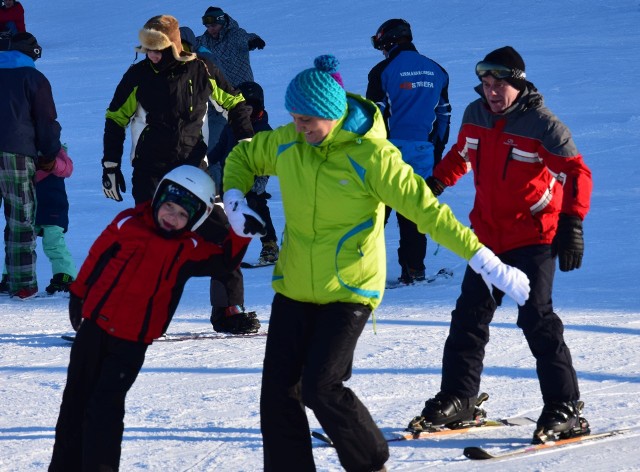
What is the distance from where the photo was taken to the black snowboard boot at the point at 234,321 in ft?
Result: 24.1

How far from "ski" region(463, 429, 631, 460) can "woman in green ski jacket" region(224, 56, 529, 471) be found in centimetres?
→ 62

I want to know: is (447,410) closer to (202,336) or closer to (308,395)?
(308,395)

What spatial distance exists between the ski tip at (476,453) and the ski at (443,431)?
0.29 metres

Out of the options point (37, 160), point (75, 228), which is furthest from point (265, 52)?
point (37, 160)

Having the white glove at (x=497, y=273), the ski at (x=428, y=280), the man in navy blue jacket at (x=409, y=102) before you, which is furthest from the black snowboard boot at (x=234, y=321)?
the white glove at (x=497, y=273)

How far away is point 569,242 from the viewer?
485 centimetres

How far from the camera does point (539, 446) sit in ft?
16.8

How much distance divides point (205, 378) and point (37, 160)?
286cm

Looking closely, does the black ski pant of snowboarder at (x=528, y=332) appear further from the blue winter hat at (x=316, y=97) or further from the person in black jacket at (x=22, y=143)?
the person in black jacket at (x=22, y=143)

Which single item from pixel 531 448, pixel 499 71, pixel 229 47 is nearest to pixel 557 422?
pixel 531 448

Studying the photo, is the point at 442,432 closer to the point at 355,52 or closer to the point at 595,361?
the point at 595,361

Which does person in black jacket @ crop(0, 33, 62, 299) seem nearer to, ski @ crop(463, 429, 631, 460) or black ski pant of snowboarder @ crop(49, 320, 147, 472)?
black ski pant of snowboarder @ crop(49, 320, 147, 472)

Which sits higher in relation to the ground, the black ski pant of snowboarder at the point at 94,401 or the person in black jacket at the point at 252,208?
the person in black jacket at the point at 252,208

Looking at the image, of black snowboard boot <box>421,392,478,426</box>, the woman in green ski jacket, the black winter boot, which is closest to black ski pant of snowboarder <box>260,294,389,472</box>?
the woman in green ski jacket
